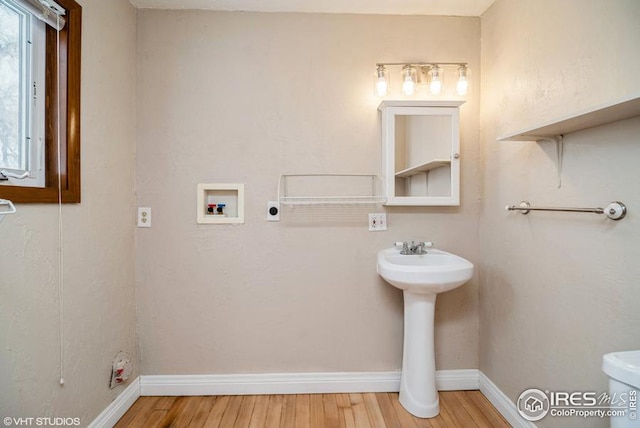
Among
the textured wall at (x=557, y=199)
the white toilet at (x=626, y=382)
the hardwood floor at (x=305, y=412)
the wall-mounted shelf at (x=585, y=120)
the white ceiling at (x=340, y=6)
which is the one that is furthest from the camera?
the white ceiling at (x=340, y=6)

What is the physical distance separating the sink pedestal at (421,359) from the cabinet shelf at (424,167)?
2.29 feet

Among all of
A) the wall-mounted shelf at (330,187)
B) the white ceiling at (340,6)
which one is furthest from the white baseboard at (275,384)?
the white ceiling at (340,6)

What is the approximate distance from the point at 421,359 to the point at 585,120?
1.37m

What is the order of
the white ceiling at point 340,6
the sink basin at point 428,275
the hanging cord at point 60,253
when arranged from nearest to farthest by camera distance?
1. the hanging cord at point 60,253
2. the sink basin at point 428,275
3. the white ceiling at point 340,6

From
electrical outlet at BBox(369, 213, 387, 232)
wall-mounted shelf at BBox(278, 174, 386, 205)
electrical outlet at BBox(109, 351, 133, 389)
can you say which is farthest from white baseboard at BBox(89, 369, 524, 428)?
wall-mounted shelf at BBox(278, 174, 386, 205)

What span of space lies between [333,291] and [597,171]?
141cm

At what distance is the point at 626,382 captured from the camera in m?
0.81

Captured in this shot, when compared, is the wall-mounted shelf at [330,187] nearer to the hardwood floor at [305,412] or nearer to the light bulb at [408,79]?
the light bulb at [408,79]

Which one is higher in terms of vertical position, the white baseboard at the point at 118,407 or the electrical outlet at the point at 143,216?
the electrical outlet at the point at 143,216

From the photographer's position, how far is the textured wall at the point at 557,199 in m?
1.12

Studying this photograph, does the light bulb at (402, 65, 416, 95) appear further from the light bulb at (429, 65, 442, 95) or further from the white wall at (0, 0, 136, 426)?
the white wall at (0, 0, 136, 426)

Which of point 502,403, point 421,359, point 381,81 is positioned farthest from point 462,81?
point 502,403

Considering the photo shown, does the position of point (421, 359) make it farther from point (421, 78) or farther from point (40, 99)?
point (40, 99)

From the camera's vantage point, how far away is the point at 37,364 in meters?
1.23
